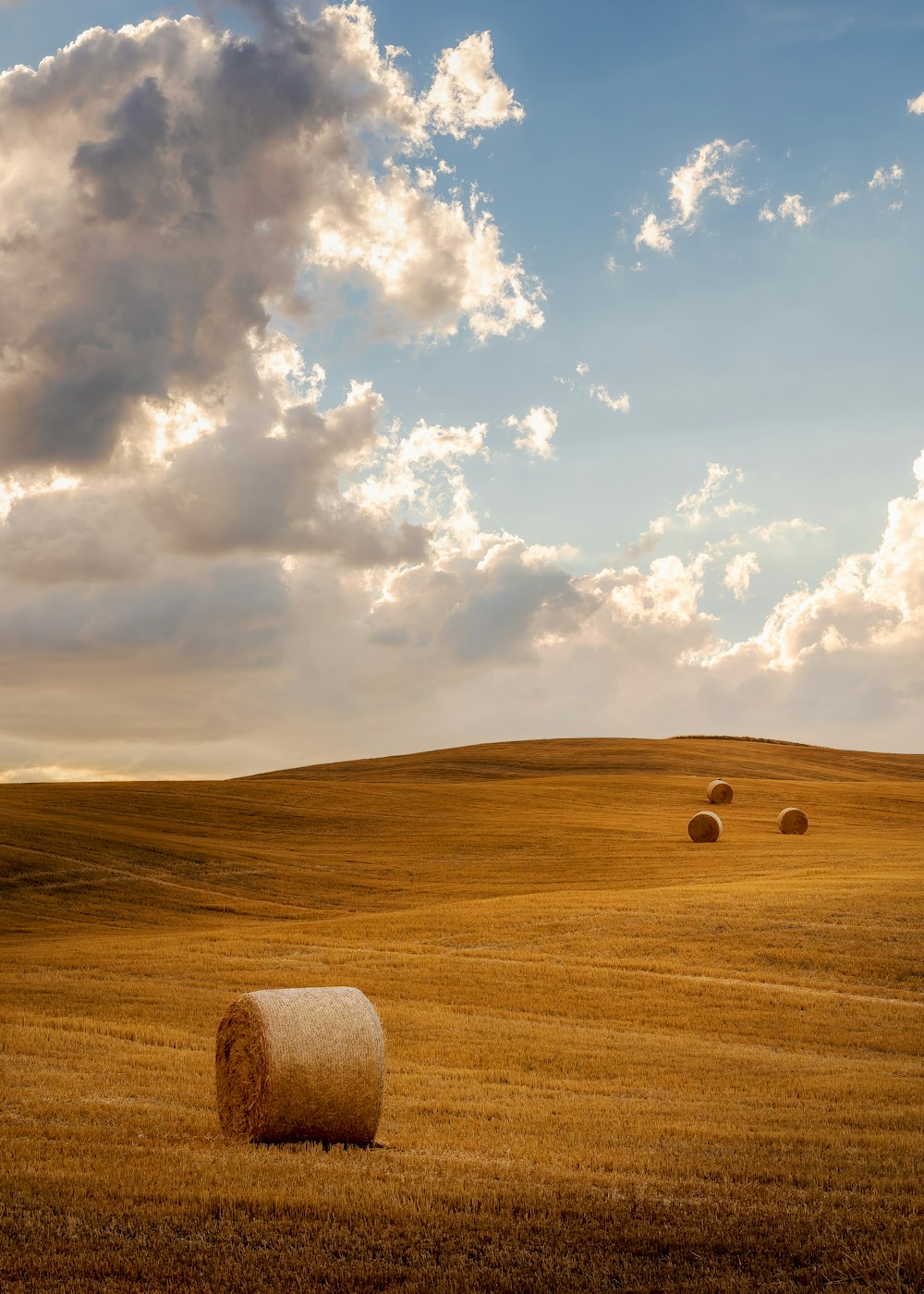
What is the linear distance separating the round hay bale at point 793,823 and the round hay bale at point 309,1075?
49.0 meters

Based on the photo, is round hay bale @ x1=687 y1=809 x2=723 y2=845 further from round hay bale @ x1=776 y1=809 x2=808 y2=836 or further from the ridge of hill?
the ridge of hill

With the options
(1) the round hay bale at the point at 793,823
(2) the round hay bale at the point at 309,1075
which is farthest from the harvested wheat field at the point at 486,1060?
(1) the round hay bale at the point at 793,823

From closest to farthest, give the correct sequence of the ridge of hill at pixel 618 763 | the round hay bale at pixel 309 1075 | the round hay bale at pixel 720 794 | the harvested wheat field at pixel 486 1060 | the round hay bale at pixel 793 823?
the harvested wheat field at pixel 486 1060 < the round hay bale at pixel 309 1075 < the round hay bale at pixel 793 823 < the round hay bale at pixel 720 794 < the ridge of hill at pixel 618 763

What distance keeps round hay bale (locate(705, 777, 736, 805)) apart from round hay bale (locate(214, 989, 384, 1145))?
60689 millimetres

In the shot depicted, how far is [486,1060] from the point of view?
17.2 meters

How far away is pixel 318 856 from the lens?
162 ft

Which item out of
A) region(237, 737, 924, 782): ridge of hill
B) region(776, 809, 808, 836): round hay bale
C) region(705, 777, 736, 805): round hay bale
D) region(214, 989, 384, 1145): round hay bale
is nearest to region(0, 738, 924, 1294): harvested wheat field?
region(214, 989, 384, 1145): round hay bale

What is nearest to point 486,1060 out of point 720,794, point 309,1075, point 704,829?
point 309,1075

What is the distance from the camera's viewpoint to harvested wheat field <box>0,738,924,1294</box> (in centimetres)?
809

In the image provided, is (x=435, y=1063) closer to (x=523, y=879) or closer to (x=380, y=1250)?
(x=380, y=1250)

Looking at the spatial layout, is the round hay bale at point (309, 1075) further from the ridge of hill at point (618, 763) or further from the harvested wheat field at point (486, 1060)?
the ridge of hill at point (618, 763)

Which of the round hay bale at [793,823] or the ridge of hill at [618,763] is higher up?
the ridge of hill at [618,763]

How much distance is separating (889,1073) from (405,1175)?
1051 centimetres

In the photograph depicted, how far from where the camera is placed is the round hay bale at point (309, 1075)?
12.2 metres
